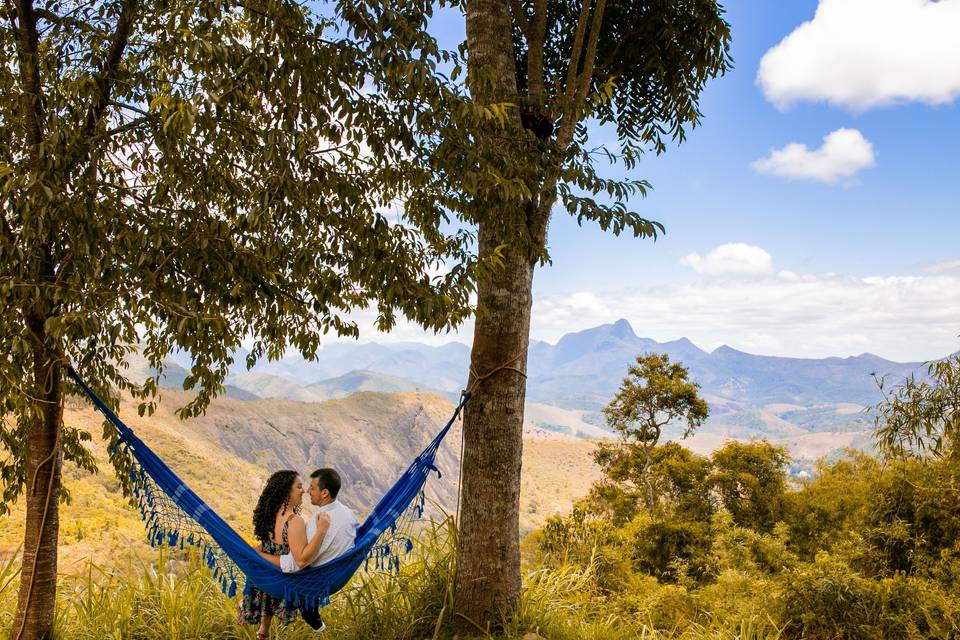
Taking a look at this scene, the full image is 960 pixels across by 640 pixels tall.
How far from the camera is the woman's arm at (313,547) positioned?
249 cm

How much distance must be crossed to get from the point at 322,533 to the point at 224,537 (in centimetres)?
37

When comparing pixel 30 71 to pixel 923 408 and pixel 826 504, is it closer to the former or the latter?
pixel 923 408

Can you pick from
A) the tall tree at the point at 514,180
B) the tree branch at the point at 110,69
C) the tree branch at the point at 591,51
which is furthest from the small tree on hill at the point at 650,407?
the tree branch at the point at 110,69

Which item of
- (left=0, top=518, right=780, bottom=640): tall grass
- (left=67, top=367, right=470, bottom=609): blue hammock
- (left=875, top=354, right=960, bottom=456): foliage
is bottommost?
(left=0, top=518, right=780, bottom=640): tall grass

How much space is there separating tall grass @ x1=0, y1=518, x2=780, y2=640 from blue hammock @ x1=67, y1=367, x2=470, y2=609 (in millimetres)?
283

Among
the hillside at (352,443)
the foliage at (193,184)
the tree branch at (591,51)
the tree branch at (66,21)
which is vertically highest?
the tree branch at (591,51)

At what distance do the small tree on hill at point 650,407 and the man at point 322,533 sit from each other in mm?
8601

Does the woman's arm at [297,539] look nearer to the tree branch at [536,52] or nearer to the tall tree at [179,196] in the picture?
the tall tree at [179,196]

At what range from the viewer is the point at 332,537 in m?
2.55

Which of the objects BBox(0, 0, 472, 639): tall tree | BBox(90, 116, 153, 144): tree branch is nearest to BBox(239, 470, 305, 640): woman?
BBox(0, 0, 472, 639): tall tree

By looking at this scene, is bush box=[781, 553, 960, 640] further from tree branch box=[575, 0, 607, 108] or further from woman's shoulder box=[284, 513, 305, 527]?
tree branch box=[575, 0, 607, 108]

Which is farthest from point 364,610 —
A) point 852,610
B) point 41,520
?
point 852,610

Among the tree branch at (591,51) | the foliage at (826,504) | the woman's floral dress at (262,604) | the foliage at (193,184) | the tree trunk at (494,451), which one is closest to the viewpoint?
the foliage at (193,184)

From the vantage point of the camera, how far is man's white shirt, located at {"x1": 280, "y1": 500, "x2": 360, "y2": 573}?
2.53 meters
